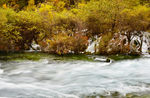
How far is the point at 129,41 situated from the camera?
14.8 meters

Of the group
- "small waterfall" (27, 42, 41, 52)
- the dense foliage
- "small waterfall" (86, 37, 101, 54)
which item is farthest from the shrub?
"small waterfall" (27, 42, 41, 52)

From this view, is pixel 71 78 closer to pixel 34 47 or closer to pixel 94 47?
pixel 94 47

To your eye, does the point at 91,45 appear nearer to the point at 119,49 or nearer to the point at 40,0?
the point at 119,49

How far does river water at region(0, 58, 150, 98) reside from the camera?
7.07 m

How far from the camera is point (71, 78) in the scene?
30.4 ft

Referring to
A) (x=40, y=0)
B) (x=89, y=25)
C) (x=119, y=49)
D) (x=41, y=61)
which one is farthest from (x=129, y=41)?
(x=40, y=0)

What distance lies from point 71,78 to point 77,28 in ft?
22.8

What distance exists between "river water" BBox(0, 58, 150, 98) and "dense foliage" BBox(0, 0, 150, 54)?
2.24 meters

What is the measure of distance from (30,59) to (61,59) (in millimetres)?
1984

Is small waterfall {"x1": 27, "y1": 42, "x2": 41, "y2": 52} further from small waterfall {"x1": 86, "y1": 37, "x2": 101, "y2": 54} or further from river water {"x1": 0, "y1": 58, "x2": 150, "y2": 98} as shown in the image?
small waterfall {"x1": 86, "y1": 37, "x2": 101, "y2": 54}

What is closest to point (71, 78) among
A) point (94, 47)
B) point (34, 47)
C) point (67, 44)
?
point (67, 44)

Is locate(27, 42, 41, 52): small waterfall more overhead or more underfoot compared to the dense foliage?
more underfoot

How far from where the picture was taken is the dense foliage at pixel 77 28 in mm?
14409

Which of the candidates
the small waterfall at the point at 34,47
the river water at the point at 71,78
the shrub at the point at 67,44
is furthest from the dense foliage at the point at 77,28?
the river water at the point at 71,78
